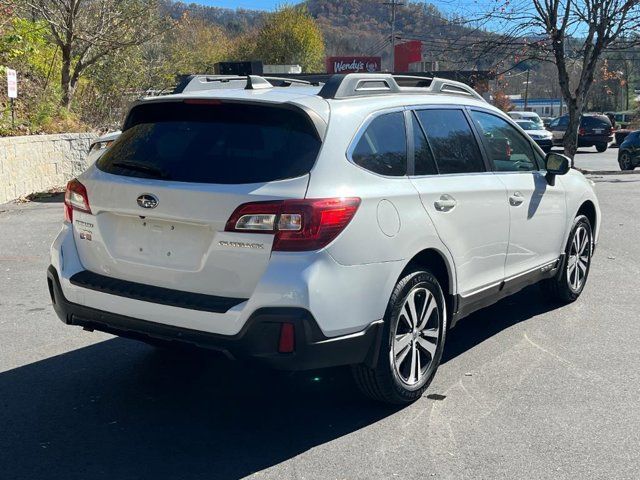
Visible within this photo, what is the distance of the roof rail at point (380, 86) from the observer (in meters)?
4.13

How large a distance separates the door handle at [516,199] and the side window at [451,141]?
36 centimetres

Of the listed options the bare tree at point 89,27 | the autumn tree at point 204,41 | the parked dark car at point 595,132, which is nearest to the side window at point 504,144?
the bare tree at point 89,27

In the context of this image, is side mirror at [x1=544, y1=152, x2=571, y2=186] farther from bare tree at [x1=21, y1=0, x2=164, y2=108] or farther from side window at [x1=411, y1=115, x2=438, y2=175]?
bare tree at [x1=21, y1=0, x2=164, y2=108]

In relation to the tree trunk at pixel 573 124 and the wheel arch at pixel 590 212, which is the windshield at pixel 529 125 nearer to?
the tree trunk at pixel 573 124

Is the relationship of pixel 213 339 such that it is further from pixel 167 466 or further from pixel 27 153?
pixel 27 153

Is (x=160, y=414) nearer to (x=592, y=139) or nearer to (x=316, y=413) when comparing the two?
(x=316, y=413)

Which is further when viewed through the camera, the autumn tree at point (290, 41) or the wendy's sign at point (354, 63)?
the autumn tree at point (290, 41)

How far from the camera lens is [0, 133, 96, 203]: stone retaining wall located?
41.7ft

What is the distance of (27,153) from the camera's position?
44.2ft

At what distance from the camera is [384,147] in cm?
421

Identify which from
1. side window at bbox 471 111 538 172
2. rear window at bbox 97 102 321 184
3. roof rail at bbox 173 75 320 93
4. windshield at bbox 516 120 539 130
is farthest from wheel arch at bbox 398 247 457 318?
windshield at bbox 516 120 539 130

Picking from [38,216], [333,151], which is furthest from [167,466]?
[38,216]

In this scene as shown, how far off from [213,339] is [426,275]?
137 cm

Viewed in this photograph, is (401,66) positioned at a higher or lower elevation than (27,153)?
higher
